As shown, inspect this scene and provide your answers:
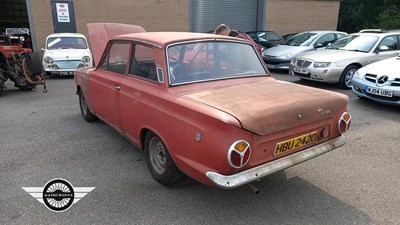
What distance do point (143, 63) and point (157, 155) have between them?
107cm

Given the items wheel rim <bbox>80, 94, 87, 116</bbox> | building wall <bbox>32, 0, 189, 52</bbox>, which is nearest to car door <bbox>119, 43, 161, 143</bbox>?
wheel rim <bbox>80, 94, 87, 116</bbox>

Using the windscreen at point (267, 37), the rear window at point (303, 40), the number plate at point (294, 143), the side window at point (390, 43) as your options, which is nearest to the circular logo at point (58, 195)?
the number plate at point (294, 143)

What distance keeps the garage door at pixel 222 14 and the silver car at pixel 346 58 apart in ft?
31.7

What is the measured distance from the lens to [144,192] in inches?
131

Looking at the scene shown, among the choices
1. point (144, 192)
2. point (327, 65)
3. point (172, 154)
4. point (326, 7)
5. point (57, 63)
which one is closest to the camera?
point (172, 154)

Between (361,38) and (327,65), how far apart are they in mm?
1865

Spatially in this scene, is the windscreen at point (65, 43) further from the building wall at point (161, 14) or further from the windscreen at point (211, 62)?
the windscreen at point (211, 62)

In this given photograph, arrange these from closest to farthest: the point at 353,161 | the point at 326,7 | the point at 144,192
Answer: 1. the point at 144,192
2. the point at 353,161
3. the point at 326,7

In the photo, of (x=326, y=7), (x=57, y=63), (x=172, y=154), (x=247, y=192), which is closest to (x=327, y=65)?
(x=247, y=192)

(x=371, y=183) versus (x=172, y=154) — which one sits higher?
(x=172, y=154)

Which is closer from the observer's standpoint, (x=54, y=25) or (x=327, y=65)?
(x=327, y=65)

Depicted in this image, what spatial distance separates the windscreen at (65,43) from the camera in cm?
1120

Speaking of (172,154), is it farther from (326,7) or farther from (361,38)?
(326,7)

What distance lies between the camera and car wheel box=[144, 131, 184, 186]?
3.23 metres
